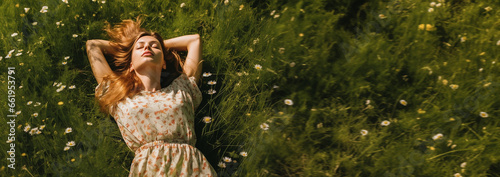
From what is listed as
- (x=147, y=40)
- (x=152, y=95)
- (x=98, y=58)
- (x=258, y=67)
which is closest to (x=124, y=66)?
(x=98, y=58)

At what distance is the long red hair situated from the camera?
134 inches

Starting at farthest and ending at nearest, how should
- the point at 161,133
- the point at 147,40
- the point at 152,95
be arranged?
the point at 147,40, the point at 152,95, the point at 161,133

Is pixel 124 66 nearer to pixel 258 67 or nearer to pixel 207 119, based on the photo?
pixel 207 119

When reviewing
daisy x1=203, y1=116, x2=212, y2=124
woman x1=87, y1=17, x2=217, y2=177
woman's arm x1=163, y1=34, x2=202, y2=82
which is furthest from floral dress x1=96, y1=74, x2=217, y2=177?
woman's arm x1=163, y1=34, x2=202, y2=82

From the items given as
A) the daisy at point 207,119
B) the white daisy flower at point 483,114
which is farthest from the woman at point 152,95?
the white daisy flower at point 483,114

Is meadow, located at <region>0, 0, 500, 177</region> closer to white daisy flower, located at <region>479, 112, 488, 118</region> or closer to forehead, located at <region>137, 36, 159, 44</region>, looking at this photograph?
white daisy flower, located at <region>479, 112, 488, 118</region>

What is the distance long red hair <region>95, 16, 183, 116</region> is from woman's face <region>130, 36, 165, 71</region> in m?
0.09

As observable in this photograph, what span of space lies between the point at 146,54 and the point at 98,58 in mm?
444

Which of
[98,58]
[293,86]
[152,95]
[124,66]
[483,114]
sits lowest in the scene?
[483,114]

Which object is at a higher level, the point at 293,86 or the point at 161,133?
the point at 161,133

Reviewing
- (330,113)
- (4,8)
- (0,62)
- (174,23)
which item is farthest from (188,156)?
(4,8)

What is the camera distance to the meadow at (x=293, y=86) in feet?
11.0

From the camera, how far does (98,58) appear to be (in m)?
3.55

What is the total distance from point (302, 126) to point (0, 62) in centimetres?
254
